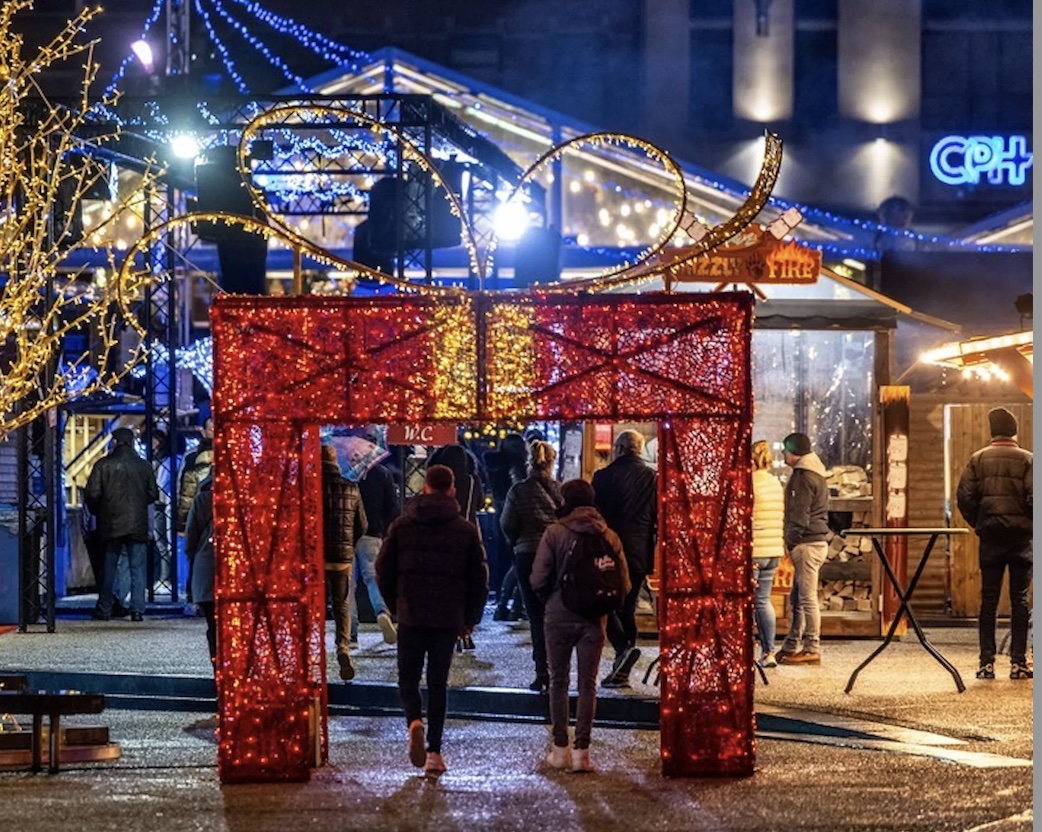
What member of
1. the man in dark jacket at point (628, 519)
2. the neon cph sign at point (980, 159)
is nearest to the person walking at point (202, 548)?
the man in dark jacket at point (628, 519)

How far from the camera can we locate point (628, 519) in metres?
14.8

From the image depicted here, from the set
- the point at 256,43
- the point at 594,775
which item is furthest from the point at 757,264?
the point at 256,43

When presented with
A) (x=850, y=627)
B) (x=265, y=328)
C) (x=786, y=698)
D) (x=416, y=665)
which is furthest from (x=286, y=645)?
(x=850, y=627)

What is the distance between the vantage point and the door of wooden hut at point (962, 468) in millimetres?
20641

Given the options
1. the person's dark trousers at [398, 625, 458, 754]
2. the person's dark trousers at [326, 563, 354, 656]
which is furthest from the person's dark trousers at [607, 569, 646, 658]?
the person's dark trousers at [398, 625, 458, 754]

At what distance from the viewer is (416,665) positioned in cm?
1146

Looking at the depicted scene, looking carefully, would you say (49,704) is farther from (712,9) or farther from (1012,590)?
(712,9)

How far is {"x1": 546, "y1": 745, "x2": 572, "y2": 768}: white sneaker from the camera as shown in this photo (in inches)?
448

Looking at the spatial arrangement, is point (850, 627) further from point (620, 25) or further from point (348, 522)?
point (620, 25)

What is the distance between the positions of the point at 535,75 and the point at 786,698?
29.0 metres

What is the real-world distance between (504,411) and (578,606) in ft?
3.94

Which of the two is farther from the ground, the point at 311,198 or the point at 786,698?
the point at 311,198

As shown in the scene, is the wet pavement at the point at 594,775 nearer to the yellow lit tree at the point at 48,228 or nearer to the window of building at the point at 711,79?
the yellow lit tree at the point at 48,228

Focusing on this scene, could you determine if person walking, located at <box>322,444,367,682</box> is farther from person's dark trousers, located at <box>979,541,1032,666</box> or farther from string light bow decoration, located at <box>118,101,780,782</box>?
person's dark trousers, located at <box>979,541,1032,666</box>
